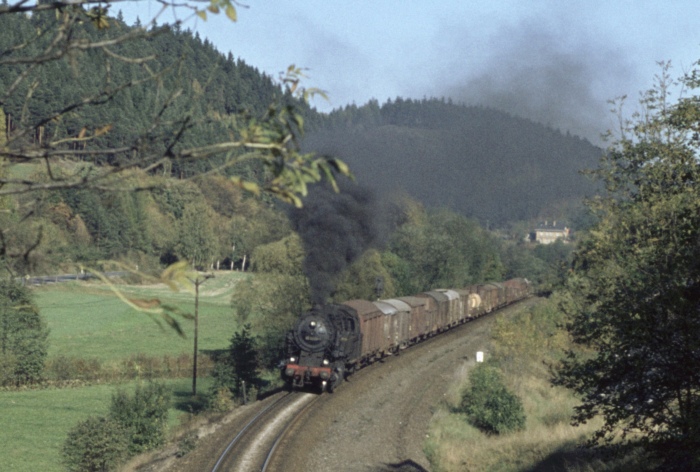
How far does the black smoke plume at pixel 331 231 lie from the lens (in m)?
33.7

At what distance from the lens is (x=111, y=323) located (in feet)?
246

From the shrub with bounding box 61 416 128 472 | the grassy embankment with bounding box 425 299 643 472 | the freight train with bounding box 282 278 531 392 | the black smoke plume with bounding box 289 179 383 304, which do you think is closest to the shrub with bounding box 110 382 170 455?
the shrub with bounding box 61 416 128 472

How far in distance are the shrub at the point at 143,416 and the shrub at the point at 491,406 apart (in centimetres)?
1141

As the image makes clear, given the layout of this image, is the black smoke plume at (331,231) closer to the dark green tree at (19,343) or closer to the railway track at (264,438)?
the railway track at (264,438)

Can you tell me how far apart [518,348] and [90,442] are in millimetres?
20603

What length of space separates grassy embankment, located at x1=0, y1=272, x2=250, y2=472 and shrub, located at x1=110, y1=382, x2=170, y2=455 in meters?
5.55

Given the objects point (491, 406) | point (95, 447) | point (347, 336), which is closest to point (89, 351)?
point (347, 336)

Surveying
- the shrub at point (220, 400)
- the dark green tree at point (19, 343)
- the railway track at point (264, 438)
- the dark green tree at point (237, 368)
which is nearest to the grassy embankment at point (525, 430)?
the railway track at point (264, 438)

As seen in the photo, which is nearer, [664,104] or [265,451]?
[265,451]

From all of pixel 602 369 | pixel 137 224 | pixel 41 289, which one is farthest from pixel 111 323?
pixel 602 369

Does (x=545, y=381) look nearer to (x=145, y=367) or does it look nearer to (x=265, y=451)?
(x=265, y=451)

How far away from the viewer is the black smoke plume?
33656 mm

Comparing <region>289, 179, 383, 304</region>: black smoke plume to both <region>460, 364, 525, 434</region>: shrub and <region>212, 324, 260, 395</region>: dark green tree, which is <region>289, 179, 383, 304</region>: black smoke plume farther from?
<region>460, 364, 525, 434</region>: shrub

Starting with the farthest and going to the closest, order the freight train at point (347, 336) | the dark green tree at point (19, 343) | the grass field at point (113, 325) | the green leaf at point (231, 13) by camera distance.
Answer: the grass field at point (113, 325) → the dark green tree at point (19, 343) → the freight train at point (347, 336) → the green leaf at point (231, 13)
